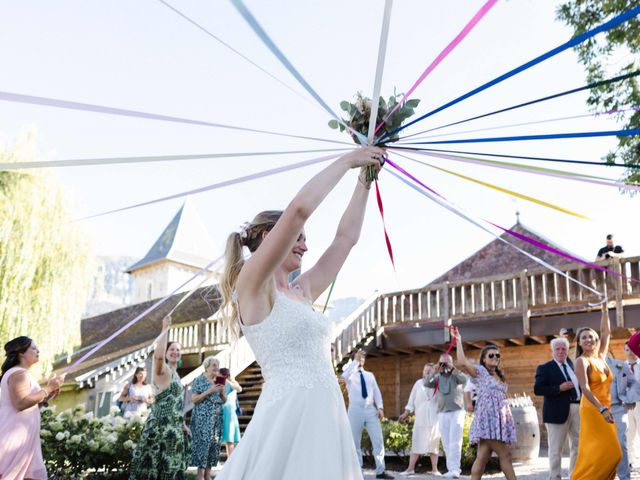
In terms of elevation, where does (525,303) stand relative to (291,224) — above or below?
above

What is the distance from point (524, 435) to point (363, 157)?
11.0 m

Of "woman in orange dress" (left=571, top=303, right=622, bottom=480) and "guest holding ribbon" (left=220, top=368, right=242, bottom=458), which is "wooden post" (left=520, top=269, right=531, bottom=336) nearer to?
"guest holding ribbon" (left=220, top=368, right=242, bottom=458)

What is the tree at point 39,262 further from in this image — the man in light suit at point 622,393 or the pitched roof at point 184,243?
the pitched roof at point 184,243

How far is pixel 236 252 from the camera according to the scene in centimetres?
272

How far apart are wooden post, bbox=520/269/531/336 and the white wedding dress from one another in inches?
514

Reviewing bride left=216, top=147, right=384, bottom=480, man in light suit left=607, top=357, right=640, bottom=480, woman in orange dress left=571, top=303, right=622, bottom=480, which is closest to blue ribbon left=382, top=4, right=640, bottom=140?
bride left=216, top=147, right=384, bottom=480

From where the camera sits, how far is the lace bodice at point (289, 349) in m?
2.38

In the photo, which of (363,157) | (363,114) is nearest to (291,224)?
(363,157)

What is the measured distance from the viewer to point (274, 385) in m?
2.39

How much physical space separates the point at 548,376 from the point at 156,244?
46.7 meters

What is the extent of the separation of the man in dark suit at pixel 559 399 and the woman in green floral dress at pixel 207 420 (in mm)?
4220

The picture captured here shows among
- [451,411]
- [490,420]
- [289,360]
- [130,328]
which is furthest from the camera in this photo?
[130,328]

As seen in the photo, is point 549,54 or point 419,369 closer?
point 549,54

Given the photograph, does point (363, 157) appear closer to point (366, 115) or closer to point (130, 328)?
point (366, 115)
